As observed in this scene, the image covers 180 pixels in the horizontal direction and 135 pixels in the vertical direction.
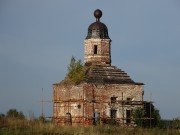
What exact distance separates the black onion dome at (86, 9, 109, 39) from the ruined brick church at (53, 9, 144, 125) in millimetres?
1947

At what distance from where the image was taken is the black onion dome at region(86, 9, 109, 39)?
1448 inches

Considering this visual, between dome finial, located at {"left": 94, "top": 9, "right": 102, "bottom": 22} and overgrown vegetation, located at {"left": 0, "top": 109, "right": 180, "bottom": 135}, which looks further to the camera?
dome finial, located at {"left": 94, "top": 9, "right": 102, "bottom": 22}

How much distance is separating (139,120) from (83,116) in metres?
3.60

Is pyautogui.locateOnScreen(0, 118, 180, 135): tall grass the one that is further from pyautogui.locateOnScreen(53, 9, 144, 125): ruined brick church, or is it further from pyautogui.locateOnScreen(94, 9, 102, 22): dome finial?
pyautogui.locateOnScreen(94, 9, 102, 22): dome finial

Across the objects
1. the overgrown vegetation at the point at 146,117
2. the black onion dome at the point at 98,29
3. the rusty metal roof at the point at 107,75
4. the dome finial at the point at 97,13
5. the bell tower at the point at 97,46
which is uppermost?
the dome finial at the point at 97,13

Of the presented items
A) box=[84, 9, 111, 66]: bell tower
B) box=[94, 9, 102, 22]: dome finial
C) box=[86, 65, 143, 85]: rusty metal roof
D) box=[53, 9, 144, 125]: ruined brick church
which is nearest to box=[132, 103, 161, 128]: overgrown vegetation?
box=[53, 9, 144, 125]: ruined brick church

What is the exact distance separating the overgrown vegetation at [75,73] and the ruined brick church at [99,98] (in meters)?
0.35

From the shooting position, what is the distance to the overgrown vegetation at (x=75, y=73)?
1352 inches

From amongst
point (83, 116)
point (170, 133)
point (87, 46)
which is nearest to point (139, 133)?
point (170, 133)

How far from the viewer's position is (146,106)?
35.6m

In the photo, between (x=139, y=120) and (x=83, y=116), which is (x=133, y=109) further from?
(x=83, y=116)

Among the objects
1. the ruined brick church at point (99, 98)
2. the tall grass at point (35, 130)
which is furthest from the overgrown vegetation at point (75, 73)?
the tall grass at point (35, 130)

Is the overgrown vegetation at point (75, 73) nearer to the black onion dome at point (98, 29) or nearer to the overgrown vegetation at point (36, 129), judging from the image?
the black onion dome at point (98, 29)

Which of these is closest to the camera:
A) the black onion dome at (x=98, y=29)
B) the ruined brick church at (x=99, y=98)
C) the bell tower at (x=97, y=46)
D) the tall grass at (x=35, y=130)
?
the tall grass at (x=35, y=130)
